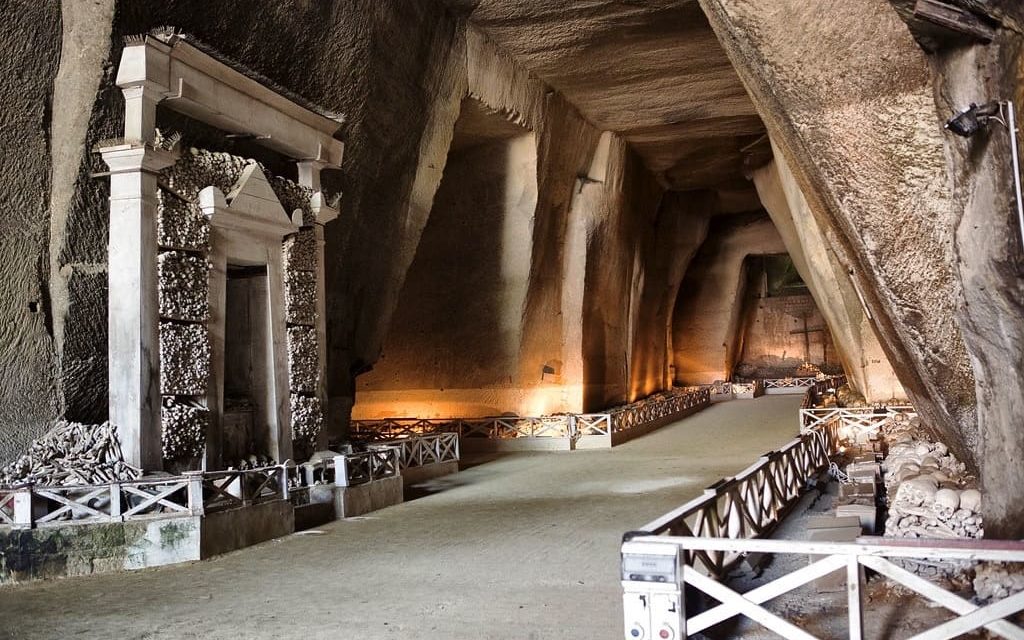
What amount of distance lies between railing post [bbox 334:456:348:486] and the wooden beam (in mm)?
7890

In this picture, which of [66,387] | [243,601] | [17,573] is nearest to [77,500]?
[17,573]

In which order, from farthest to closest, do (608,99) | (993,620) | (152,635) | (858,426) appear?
(608,99) → (858,426) → (152,635) → (993,620)

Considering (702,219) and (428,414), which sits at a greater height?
(702,219)

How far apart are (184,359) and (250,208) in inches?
80.7

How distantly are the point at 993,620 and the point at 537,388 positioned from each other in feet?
52.4

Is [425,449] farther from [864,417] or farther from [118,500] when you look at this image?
[864,417]

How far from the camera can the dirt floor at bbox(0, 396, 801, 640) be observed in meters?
5.73

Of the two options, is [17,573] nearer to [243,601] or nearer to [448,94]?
[243,601]

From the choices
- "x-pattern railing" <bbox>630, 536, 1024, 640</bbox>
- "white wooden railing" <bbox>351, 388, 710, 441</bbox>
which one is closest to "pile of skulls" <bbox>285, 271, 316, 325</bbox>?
"white wooden railing" <bbox>351, 388, 710, 441</bbox>

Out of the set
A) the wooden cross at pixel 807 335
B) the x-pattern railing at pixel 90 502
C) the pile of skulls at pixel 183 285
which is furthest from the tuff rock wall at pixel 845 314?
the wooden cross at pixel 807 335

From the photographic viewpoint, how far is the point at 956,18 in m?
5.00

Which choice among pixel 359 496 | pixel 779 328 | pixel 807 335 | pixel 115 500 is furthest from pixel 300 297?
pixel 779 328

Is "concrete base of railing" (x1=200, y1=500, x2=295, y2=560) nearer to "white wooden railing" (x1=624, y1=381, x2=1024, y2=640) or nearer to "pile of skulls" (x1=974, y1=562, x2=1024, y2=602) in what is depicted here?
"white wooden railing" (x1=624, y1=381, x2=1024, y2=640)

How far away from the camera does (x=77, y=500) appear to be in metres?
7.75
